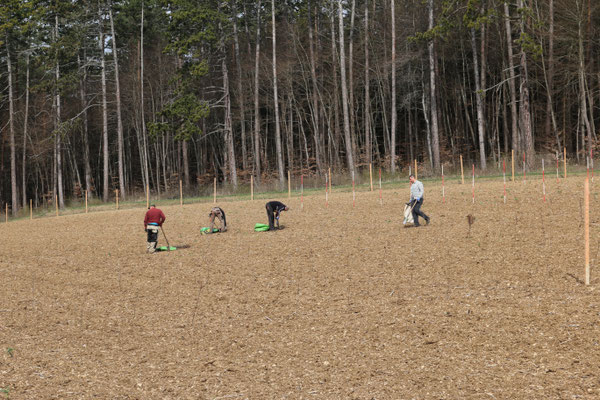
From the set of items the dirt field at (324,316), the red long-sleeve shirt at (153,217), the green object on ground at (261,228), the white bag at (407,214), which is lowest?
the dirt field at (324,316)

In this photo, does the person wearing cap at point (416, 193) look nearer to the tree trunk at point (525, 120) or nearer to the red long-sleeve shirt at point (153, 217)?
the red long-sleeve shirt at point (153, 217)

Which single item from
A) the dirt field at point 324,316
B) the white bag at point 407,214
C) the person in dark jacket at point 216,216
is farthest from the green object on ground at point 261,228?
the white bag at point 407,214

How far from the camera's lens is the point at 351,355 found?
25.6 ft

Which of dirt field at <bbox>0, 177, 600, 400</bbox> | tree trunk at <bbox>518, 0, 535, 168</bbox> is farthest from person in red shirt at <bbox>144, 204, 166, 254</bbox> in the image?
tree trunk at <bbox>518, 0, 535, 168</bbox>

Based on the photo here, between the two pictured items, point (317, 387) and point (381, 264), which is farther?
point (381, 264)

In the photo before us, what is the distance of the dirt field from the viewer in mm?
6980

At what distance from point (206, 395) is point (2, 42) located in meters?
45.0

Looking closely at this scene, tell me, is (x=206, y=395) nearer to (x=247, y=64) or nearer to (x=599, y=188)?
(x=599, y=188)

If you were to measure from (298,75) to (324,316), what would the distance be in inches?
1487

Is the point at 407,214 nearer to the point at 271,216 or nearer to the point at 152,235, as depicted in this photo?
the point at 271,216

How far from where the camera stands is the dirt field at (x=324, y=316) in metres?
6.98

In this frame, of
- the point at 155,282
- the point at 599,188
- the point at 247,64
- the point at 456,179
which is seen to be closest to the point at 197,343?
the point at 155,282

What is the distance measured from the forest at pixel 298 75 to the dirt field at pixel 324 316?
19.0m

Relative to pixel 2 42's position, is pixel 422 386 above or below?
below
